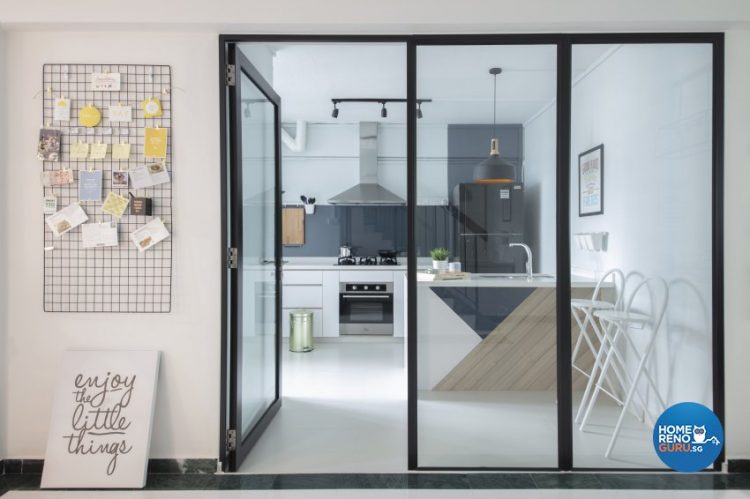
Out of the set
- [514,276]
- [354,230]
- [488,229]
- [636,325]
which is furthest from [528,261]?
[354,230]

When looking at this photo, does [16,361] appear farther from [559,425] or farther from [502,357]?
[559,425]

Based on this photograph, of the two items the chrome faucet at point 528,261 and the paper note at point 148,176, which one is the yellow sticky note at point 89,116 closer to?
the paper note at point 148,176

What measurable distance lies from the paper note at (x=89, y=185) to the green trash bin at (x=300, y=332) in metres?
3.17

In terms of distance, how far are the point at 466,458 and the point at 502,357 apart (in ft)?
1.89

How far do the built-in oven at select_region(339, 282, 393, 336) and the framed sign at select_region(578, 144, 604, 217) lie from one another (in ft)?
11.6

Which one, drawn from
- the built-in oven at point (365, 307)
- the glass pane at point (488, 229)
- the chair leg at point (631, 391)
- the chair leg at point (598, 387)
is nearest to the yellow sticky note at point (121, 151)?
the glass pane at point (488, 229)

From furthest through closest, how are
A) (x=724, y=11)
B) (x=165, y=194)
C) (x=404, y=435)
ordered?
(x=404, y=435) → (x=165, y=194) → (x=724, y=11)

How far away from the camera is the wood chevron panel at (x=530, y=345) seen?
269 cm

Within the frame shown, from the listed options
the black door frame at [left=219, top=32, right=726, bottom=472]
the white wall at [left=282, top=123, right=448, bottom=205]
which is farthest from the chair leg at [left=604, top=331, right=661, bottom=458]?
the white wall at [left=282, top=123, right=448, bottom=205]

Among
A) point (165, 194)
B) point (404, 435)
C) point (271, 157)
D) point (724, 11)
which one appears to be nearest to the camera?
point (724, 11)

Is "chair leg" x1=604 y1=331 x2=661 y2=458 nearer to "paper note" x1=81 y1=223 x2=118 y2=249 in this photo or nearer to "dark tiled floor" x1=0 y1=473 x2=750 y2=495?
"dark tiled floor" x1=0 y1=473 x2=750 y2=495

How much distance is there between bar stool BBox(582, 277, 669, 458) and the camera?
2.67m

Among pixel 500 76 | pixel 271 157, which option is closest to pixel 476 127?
pixel 500 76

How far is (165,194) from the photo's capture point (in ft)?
8.75
